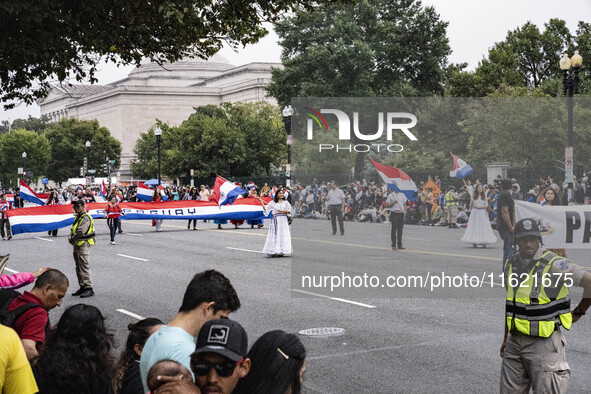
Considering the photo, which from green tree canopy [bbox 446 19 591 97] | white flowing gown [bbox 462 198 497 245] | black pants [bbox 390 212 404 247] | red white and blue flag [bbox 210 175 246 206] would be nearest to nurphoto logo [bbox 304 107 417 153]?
black pants [bbox 390 212 404 247]

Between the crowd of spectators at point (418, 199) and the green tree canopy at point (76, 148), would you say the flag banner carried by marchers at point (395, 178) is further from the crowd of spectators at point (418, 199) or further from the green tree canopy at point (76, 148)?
the green tree canopy at point (76, 148)

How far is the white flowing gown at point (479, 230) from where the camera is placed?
736 inches

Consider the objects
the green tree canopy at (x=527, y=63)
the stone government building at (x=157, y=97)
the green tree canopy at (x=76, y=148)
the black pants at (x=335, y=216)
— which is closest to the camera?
the black pants at (x=335, y=216)

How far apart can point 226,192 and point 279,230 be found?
22.1 ft

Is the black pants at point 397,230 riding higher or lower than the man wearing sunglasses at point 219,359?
lower

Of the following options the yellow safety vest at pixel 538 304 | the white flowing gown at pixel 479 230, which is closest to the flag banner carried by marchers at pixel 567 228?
the yellow safety vest at pixel 538 304

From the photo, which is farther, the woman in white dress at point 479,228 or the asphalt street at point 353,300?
the woman in white dress at point 479,228

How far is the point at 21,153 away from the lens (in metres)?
110

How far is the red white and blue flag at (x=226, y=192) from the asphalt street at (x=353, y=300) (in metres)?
1.65

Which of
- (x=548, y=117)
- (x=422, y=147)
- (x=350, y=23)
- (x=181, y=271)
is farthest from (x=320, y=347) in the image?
(x=350, y=23)

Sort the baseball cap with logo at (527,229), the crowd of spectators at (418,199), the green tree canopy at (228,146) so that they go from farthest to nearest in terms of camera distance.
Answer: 1. the green tree canopy at (228,146)
2. the crowd of spectators at (418,199)
3. the baseball cap with logo at (527,229)

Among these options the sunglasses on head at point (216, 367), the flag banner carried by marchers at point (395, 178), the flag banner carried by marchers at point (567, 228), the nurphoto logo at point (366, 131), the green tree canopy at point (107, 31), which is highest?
the green tree canopy at point (107, 31)

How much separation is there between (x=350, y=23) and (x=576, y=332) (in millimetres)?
40165

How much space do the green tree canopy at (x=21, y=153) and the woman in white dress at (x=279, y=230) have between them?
9111 cm
